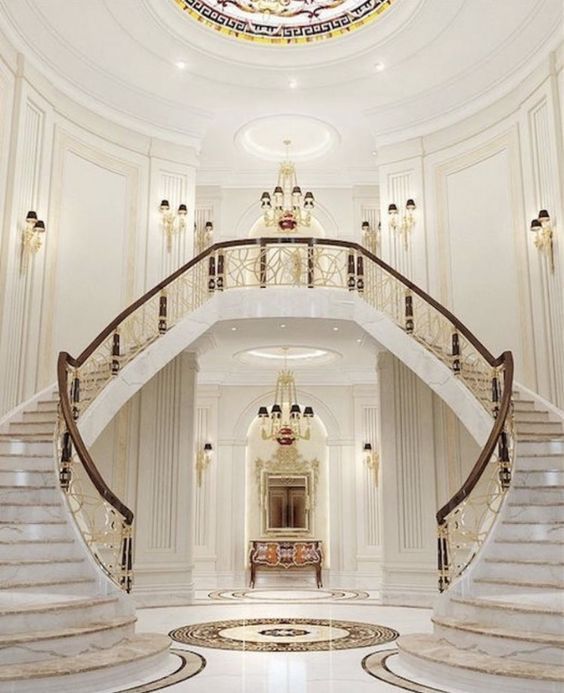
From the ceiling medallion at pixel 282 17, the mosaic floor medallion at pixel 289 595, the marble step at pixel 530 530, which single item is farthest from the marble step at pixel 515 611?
the ceiling medallion at pixel 282 17

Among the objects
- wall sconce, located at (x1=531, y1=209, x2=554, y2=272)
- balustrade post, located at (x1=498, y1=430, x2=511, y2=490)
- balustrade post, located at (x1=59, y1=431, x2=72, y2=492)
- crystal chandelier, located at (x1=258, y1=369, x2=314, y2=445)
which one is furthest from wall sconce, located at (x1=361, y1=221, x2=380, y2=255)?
balustrade post, located at (x1=59, y1=431, x2=72, y2=492)

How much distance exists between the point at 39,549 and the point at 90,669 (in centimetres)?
147

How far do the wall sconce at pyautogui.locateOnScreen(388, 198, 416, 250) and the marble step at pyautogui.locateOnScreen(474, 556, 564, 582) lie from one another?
222 inches

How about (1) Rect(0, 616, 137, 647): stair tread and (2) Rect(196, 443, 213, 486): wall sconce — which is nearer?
(1) Rect(0, 616, 137, 647): stair tread

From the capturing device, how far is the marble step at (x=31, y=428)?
24.2 feet

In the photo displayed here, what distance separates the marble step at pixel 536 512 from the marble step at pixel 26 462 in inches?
166

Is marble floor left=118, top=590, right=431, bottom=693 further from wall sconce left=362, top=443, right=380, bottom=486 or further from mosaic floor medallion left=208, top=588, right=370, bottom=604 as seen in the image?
wall sconce left=362, top=443, right=380, bottom=486

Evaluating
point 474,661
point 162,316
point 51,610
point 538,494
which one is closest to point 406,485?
point 538,494

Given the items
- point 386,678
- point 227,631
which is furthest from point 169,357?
point 386,678

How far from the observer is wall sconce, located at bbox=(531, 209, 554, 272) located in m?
8.27

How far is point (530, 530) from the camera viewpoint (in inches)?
238

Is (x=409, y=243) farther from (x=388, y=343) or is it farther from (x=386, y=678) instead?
(x=386, y=678)

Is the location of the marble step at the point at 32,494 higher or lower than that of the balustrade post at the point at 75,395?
lower

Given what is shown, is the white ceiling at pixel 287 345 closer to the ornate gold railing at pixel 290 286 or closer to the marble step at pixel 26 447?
the ornate gold railing at pixel 290 286
